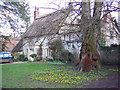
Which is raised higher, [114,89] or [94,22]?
[94,22]

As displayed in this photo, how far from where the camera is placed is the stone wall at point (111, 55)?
46.2 feet

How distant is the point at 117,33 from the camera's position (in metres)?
10.9

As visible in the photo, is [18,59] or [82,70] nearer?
[82,70]

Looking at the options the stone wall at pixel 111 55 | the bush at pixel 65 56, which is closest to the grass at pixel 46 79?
the stone wall at pixel 111 55

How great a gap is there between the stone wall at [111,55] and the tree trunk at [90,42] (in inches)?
185

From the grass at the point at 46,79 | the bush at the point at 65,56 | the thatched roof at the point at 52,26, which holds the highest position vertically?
the thatched roof at the point at 52,26

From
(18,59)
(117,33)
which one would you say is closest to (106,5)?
(117,33)

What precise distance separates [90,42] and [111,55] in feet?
19.4

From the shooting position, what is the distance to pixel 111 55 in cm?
1455

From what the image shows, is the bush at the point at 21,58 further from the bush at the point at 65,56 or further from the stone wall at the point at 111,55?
the stone wall at the point at 111,55

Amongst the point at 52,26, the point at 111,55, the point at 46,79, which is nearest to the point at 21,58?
the point at 111,55

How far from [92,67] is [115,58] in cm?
554

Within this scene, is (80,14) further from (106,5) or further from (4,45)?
(4,45)

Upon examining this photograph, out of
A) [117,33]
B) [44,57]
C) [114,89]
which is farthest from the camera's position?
[44,57]
